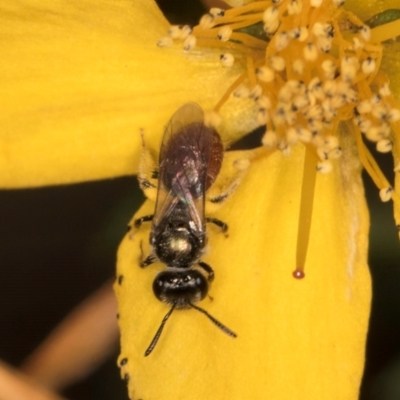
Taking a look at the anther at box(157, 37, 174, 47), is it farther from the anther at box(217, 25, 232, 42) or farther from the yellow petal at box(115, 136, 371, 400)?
the yellow petal at box(115, 136, 371, 400)

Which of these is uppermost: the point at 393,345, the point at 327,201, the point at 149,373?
the point at 327,201

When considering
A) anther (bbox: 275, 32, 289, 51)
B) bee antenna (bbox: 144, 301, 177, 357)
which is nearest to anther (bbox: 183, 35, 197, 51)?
anther (bbox: 275, 32, 289, 51)

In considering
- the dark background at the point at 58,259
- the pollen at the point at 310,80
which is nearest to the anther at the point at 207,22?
the pollen at the point at 310,80

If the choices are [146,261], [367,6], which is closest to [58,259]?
[146,261]

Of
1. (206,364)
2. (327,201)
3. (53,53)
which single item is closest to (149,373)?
(206,364)

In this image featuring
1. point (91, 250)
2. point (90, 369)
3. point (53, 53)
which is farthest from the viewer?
point (91, 250)

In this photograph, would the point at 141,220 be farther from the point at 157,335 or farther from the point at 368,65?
the point at 368,65

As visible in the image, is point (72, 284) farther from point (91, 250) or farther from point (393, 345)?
point (393, 345)
